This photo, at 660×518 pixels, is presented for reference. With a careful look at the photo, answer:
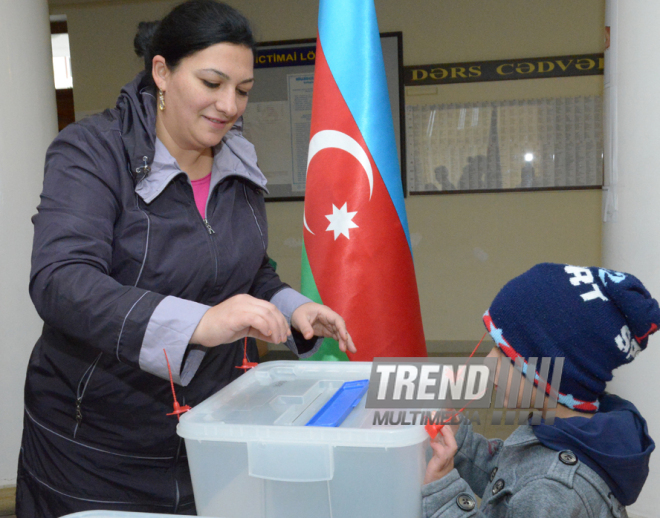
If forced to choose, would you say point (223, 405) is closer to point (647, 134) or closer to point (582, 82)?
point (647, 134)

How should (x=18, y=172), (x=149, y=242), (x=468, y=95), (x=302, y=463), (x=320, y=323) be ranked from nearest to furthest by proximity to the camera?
(x=302, y=463)
(x=149, y=242)
(x=320, y=323)
(x=18, y=172)
(x=468, y=95)

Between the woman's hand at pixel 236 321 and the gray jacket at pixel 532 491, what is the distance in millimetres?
271

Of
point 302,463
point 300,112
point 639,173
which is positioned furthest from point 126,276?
point 300,112

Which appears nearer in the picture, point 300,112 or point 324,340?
point 324,340

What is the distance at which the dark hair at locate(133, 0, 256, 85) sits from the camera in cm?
95

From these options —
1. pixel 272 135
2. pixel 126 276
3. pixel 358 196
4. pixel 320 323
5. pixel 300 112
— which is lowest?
pixel 320 323

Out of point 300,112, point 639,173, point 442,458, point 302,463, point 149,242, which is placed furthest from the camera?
point 300,112

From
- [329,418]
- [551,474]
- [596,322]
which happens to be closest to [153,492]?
[329,418]

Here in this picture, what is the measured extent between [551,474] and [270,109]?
3196 mm

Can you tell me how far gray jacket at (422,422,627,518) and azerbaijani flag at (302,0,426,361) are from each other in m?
0.69

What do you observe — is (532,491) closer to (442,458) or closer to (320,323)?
(442,458)

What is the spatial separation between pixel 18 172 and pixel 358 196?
44.9 inches

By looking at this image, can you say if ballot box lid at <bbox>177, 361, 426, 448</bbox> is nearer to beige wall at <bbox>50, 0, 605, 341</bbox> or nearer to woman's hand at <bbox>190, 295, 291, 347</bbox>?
woman's hand at <bbox>190, 295, 291, 347</bbox>

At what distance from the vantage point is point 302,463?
65 cm
